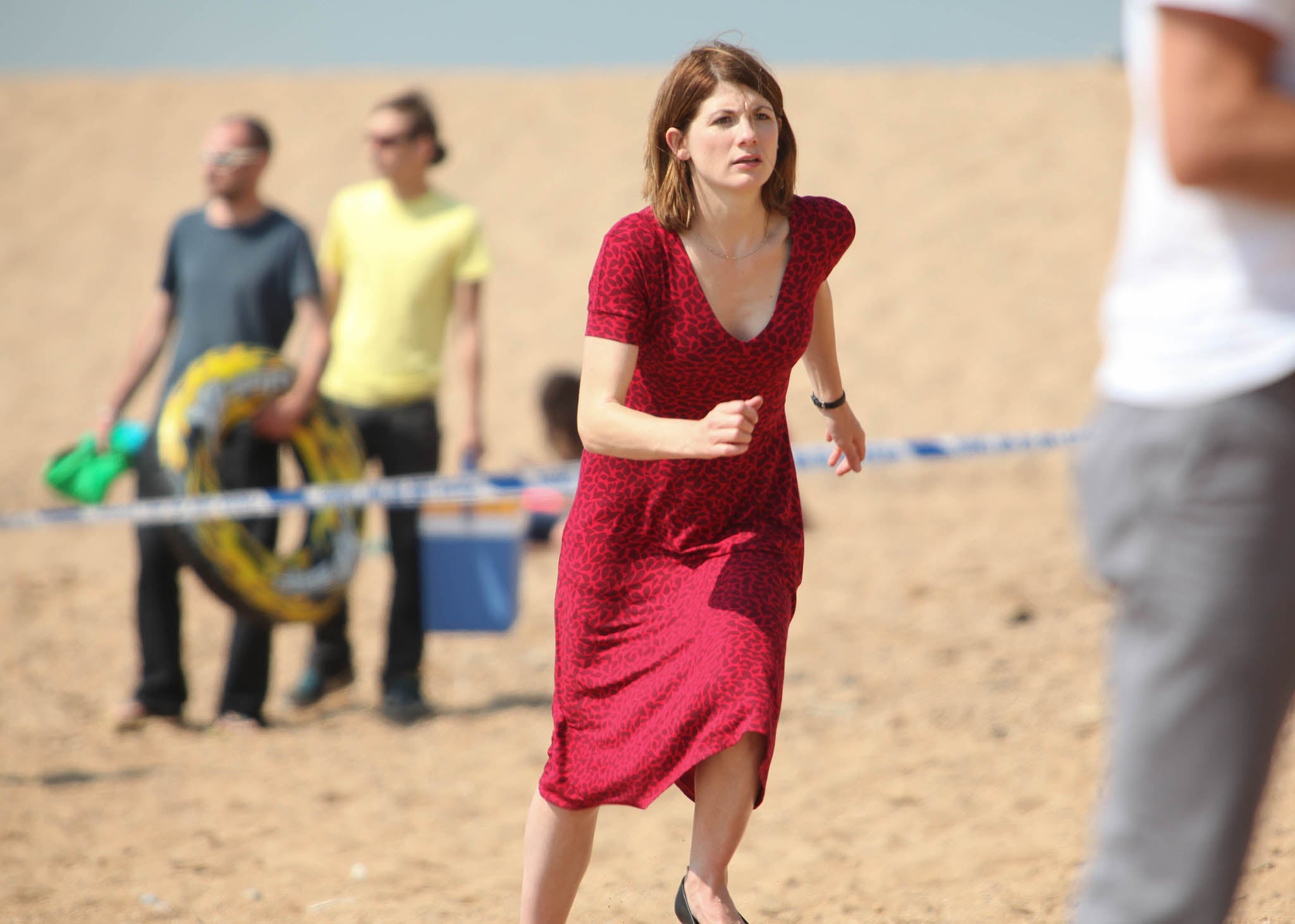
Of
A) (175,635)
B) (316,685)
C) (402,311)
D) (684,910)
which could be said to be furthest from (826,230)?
(316,685)

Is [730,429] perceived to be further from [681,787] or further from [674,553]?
[681,787]

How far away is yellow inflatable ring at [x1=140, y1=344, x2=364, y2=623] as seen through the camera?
18.4 ft

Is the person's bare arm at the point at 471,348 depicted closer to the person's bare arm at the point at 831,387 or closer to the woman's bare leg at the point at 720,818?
the person's bare arm at the point at 831,387

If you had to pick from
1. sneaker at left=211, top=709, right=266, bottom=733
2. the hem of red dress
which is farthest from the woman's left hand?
sneaker at left=211, top=709, right=266, bottom=733

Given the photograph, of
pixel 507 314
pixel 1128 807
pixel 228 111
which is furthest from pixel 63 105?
pixel 1128 807

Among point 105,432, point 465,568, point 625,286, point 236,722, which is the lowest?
point 236,722

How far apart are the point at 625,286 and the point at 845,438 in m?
0.69

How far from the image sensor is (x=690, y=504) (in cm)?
288

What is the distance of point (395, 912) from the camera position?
155 inches

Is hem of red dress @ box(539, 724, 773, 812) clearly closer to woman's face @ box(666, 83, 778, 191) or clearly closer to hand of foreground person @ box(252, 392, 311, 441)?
woman's face @ box(666, 83, 778, 191)

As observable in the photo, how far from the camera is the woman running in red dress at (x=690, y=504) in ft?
8.88

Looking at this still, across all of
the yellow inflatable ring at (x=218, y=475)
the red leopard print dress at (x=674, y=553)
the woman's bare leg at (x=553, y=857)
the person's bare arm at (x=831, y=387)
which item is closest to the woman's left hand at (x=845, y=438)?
the person's bare arm at (x=831, y=387)

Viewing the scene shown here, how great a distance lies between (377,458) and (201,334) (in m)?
0.86

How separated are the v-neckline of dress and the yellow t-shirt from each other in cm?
321
